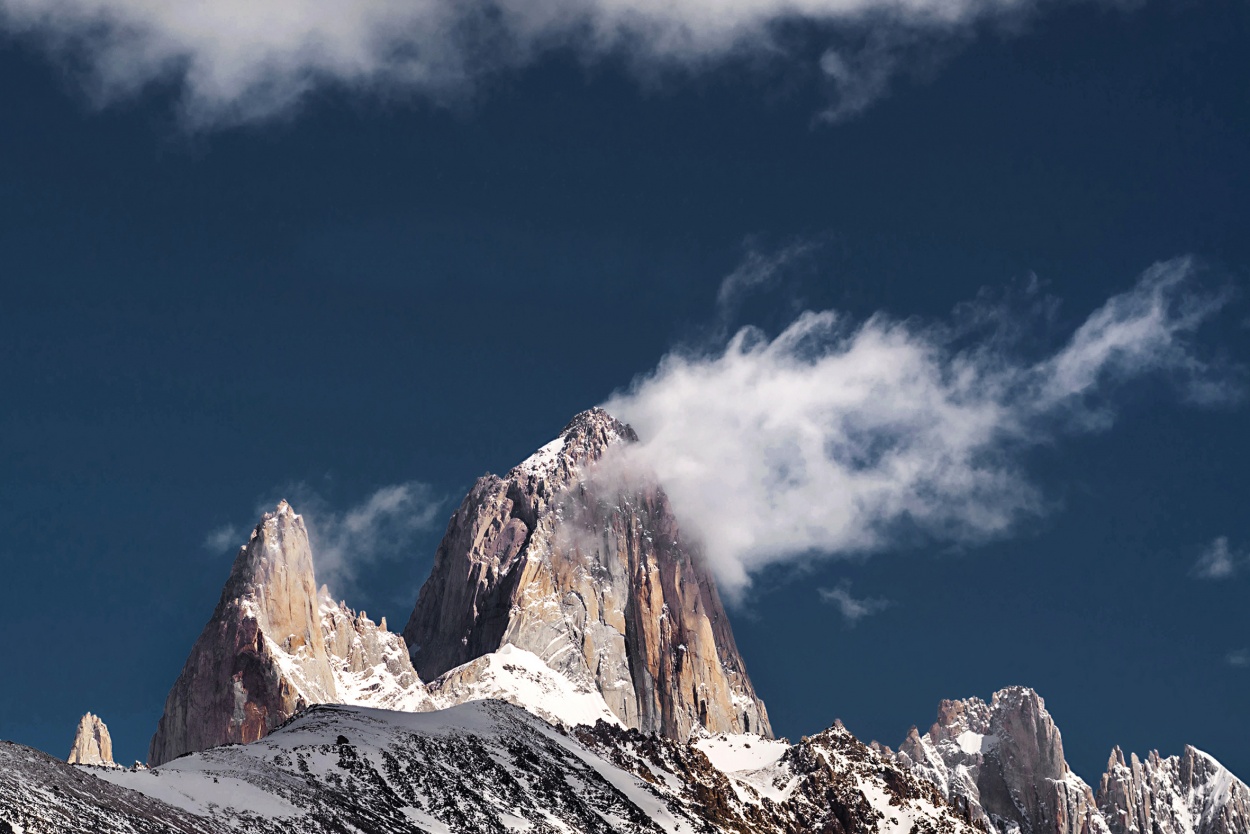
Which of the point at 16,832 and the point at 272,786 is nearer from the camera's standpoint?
the point at 16,832

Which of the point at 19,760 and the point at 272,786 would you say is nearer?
the point at 19,760

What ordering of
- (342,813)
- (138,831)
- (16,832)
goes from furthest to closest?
(342,813) → (138,831) → (16,832)

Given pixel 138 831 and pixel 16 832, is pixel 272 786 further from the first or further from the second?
pixel 16 832

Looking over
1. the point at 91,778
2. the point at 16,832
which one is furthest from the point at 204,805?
the point at 16,832

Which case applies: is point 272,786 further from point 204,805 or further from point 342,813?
point 204,805

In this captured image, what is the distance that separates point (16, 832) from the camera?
13825cm

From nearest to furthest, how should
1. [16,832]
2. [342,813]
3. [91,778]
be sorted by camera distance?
[16,832]
[91,778]
[342,813]

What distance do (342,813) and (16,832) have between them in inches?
2364

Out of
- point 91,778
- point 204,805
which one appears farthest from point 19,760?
point 204,805

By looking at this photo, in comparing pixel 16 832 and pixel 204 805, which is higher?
pixel 204 805

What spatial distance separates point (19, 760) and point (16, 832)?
21850 mm

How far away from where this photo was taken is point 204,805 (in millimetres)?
176125

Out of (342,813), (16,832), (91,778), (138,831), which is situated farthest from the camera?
(342,813)

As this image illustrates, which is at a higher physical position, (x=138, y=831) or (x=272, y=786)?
(x=272, y=786)
